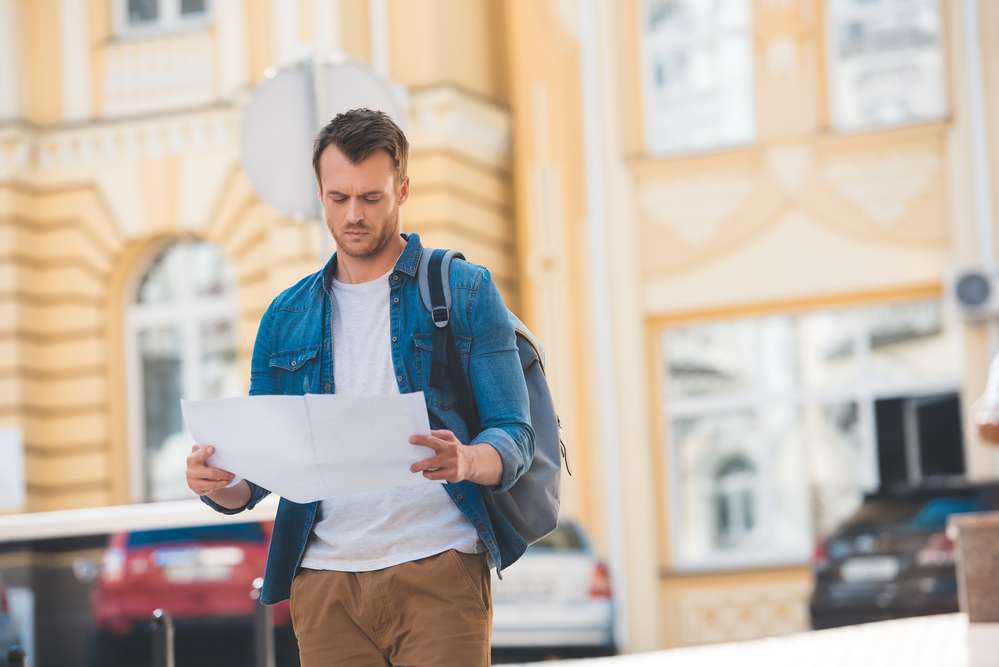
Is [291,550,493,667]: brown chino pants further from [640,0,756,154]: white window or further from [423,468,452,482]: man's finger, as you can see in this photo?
[640,0,756,154]: white window

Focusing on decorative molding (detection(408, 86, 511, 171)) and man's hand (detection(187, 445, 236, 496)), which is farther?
decorative molding (detection(408, 86, 511, 171))

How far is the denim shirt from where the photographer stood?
3598 millimetres

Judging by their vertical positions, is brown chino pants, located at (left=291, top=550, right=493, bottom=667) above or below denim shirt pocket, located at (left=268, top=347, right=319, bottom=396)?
below

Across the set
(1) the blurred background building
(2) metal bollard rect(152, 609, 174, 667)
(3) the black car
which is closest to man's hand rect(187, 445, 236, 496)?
(2) metal bollard rect(152, 609, 174, 667)

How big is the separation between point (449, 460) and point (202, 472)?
492 millimetres

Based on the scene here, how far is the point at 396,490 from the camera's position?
3590 mm

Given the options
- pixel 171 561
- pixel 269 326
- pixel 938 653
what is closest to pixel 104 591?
pixel 171 561

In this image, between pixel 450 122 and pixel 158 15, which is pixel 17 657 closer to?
pixel 450 122

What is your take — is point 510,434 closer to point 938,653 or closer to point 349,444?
point 349,444

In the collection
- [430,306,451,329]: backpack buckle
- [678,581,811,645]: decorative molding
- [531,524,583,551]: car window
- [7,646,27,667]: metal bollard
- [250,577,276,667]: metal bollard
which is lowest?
[678,581,811,645]: decorative molding

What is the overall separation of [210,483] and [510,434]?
55cm

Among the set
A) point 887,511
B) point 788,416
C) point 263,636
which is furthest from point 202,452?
point 788,416

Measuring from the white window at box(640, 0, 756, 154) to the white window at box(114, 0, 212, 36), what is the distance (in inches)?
194

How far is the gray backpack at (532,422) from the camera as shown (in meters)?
3.65
